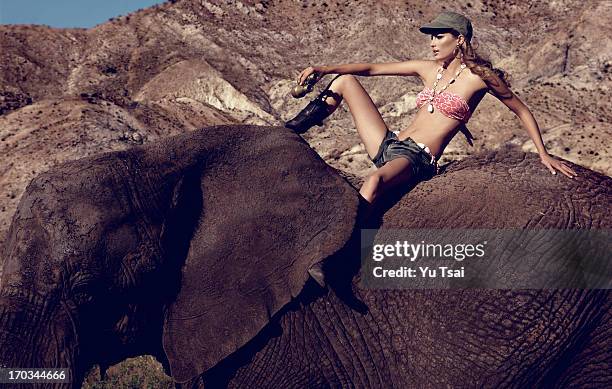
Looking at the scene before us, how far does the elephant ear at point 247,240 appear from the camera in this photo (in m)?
5.60

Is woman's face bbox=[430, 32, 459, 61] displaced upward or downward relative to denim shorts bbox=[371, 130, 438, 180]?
upward

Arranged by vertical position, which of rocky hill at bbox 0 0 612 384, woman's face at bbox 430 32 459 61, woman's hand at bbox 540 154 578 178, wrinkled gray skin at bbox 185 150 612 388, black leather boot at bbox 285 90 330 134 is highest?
woman's face at bbox 430 32 459 61

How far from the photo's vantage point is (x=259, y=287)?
18.5 ft

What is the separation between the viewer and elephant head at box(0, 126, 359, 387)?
17.6ft

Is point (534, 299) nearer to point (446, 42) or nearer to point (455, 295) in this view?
point (455, 295)

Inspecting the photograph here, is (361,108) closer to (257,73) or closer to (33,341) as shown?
(33,341)

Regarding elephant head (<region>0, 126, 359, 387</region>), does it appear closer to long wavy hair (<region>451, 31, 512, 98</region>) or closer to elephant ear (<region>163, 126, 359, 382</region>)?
elephant ear (<region>163, 126, 359, 382</region>)

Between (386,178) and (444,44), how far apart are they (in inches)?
54.7

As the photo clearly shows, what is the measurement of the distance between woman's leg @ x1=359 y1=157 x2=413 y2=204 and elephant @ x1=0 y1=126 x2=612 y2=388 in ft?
0.55

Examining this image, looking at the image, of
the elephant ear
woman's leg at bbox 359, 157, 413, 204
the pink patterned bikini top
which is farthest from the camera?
the pink patterned bikini top

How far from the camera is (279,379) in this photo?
568cm

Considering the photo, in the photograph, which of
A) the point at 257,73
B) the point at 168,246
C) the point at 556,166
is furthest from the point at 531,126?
the point at 257,73

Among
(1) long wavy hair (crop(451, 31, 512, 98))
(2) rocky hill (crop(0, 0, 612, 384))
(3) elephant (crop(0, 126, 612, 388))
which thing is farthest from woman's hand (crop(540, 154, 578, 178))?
(2) rocky hill (crop(0, 0, 612, 384))

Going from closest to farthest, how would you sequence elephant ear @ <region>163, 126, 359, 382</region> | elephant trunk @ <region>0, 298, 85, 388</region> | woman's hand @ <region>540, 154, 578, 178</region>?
1. elephant trunk @ <region>0, 298, 85, 388</region>
2. elephant ear @ <region>163, 126, 359, 382</region>
3. woman's hand @ <region>540, 154, 578, 178</region>
